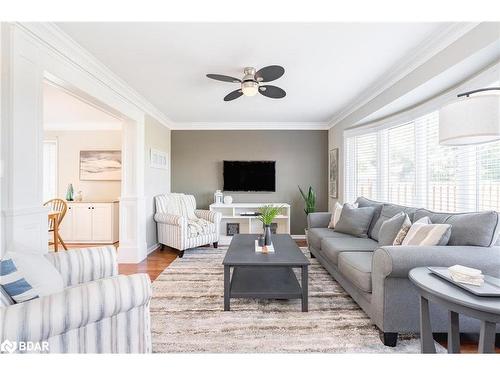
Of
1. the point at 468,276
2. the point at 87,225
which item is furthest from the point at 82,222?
the point at 468,276

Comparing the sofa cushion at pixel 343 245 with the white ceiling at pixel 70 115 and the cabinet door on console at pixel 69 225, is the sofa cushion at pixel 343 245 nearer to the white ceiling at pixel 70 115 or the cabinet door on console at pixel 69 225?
the white ceiling at pixel 70 115

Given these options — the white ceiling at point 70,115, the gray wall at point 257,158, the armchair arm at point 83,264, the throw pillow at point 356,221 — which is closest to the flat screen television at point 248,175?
the gray wall at point 257,158

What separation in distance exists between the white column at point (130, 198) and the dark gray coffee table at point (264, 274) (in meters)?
1.75

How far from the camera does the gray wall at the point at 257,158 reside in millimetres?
5195

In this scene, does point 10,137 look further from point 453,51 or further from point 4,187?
point 453,51

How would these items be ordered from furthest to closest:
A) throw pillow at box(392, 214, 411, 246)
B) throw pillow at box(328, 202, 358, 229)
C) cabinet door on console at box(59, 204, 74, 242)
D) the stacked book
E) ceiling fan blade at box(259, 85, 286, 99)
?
cabinet door on console at box(59, 204, 74, 242)
throw pillow at box(328, 202, 358, 229)
ceiling fan blade at box(259, 85, 286, 99)
throw pillow at box(392, 214, 411, 246)
the stacked book

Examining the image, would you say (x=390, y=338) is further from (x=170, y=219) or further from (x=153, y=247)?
(x=153, y=247)

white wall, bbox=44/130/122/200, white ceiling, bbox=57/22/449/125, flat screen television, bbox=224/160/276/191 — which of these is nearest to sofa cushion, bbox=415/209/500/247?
white ceiling, bbox=57/22/449/125

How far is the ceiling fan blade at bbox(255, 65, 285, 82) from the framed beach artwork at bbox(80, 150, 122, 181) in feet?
12.7

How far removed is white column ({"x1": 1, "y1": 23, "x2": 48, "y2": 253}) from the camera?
1646 millimetres

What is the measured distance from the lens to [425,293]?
1.33m

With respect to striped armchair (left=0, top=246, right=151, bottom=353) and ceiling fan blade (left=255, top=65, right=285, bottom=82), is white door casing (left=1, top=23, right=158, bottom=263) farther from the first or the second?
ceiling fan blade (left=255, top=65, right=285, bottom=82)

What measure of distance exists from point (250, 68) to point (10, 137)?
2.06m
